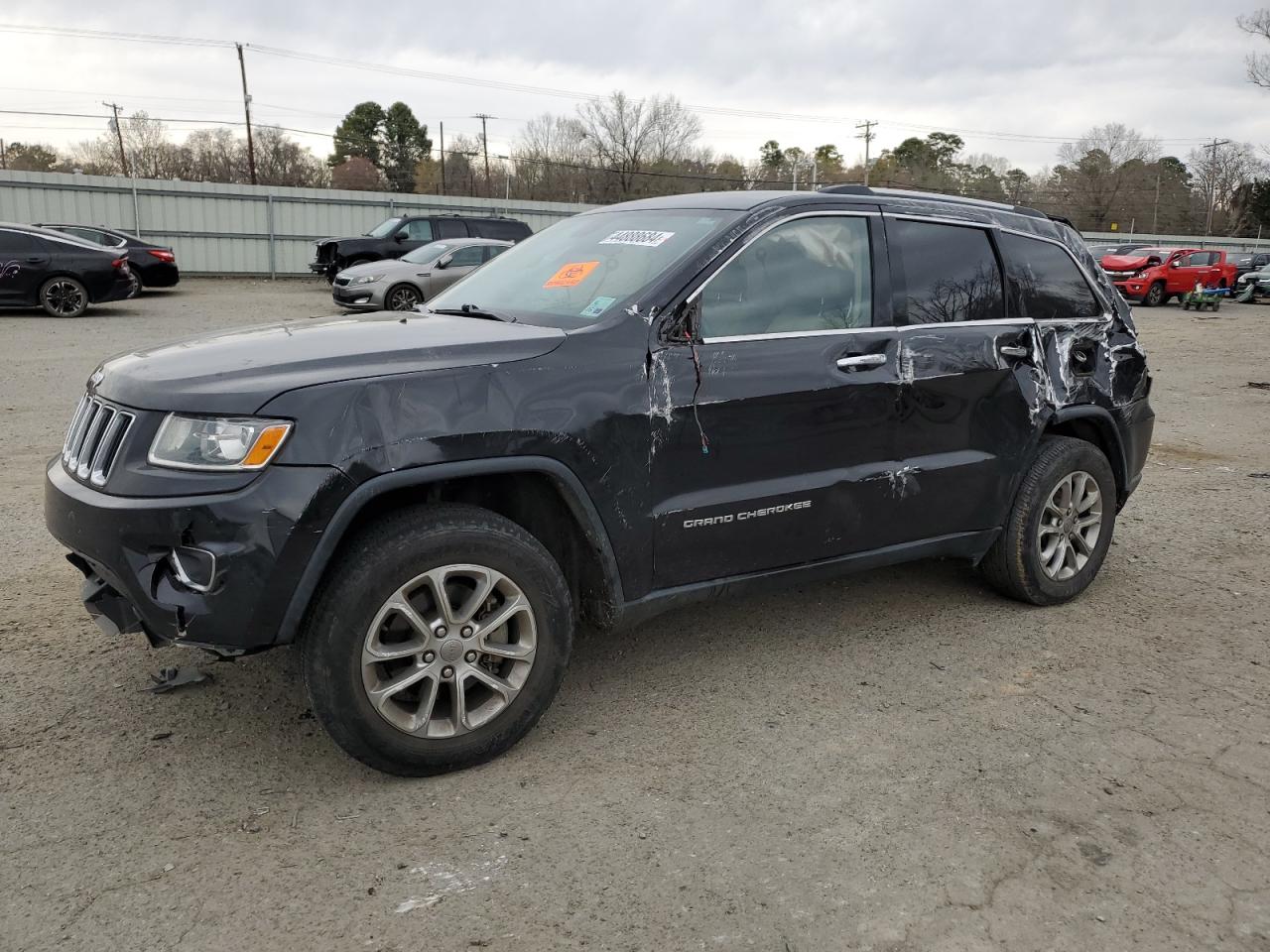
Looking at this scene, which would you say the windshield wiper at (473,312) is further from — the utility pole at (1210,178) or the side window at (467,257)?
the utility pole at (1210,178)

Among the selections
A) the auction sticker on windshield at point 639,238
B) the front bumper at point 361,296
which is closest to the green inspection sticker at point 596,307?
the auction sticker on windshield at point 639,238

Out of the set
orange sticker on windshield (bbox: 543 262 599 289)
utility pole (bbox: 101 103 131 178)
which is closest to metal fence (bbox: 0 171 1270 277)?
orange sticker on windshield (bbox: 543 262 599 289)

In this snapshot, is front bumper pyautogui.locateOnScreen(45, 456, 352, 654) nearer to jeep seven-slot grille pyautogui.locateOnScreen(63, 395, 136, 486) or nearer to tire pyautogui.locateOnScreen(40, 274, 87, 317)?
jeep seven-slot grille pyautogui.locateOnScreen(63, 395, 136, 486)

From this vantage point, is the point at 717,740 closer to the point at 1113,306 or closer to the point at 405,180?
the point at 1113,306

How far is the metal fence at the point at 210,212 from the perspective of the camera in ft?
84.7

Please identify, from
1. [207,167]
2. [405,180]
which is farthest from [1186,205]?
[207,167]

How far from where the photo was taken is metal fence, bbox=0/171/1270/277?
25.8 metres

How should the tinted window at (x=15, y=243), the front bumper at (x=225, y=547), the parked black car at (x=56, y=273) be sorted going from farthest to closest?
the parked black car at (x=56, y=273) → the tinted window at (x=15, y=243) → the front bumper at (x=225, y=547)

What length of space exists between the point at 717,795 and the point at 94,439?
2.19 meters

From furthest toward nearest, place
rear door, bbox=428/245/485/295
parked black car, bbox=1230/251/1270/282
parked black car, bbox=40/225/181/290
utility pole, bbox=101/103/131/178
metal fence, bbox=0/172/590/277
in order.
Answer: utility pole, bbox=101/103/131/178
parked black car, bbox=1230/251/1270/282
metal fence, bbox=0/172/590/277
parked black car, bbox=40/225/181/290
rear door, bbox=428/245/485/295

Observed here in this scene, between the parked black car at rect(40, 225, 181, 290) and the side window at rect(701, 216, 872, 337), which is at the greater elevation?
the parked black car at rect(40, 225, 181, 290)

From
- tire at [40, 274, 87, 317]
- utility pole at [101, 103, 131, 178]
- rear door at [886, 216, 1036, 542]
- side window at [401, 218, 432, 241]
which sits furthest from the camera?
utility pole at [101, 103, 131, 178]

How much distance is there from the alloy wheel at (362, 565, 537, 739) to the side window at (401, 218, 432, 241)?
64.3 ft

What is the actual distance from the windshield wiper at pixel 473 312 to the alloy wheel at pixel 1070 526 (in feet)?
8.24
